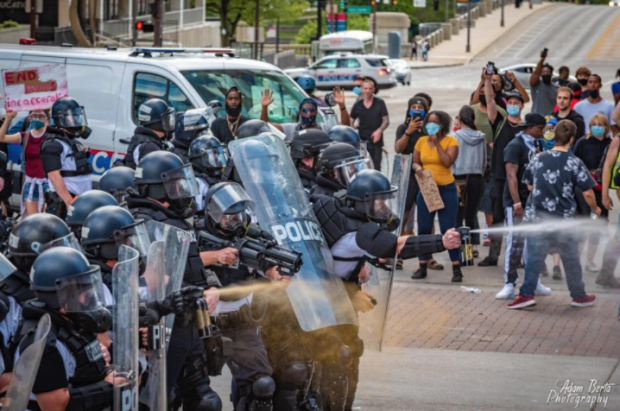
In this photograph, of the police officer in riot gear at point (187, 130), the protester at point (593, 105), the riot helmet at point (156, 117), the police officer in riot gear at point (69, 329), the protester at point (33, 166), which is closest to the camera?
the police officer in riot gear at point (69, 329)

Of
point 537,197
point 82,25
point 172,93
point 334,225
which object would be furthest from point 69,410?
point 82,25

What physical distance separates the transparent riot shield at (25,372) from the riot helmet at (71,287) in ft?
0.89

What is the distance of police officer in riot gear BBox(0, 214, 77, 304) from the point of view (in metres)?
5.10

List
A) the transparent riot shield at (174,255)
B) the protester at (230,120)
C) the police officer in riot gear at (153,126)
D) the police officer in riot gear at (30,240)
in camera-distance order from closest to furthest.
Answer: the police officer in riot gear at (30,240) → the transparent riot shield at (174,255) → the police officer in riot gear at (153,126) → the protester at (230,120)

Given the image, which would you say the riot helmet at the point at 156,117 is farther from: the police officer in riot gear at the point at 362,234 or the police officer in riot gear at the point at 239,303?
the police officer in riot gear at the point at 239,303

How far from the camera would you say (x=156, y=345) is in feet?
17.7

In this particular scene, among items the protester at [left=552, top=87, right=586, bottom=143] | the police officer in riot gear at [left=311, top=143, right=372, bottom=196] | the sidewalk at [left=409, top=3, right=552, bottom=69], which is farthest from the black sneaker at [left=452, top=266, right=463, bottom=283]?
the sidewalk at [left=409, top=3, right=552, bottom=69]

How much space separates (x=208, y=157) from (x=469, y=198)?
5142 millimetres

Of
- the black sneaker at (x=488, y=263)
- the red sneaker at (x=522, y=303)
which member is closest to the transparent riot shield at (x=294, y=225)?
the red sneaker at (x=522, y=303)

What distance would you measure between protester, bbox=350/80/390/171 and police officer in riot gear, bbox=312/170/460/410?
7.47 m

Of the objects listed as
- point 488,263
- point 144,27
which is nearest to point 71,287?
point 488,263

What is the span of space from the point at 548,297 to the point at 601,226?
4.20ft

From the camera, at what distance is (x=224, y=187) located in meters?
6.33

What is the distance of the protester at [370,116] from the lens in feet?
47.7
